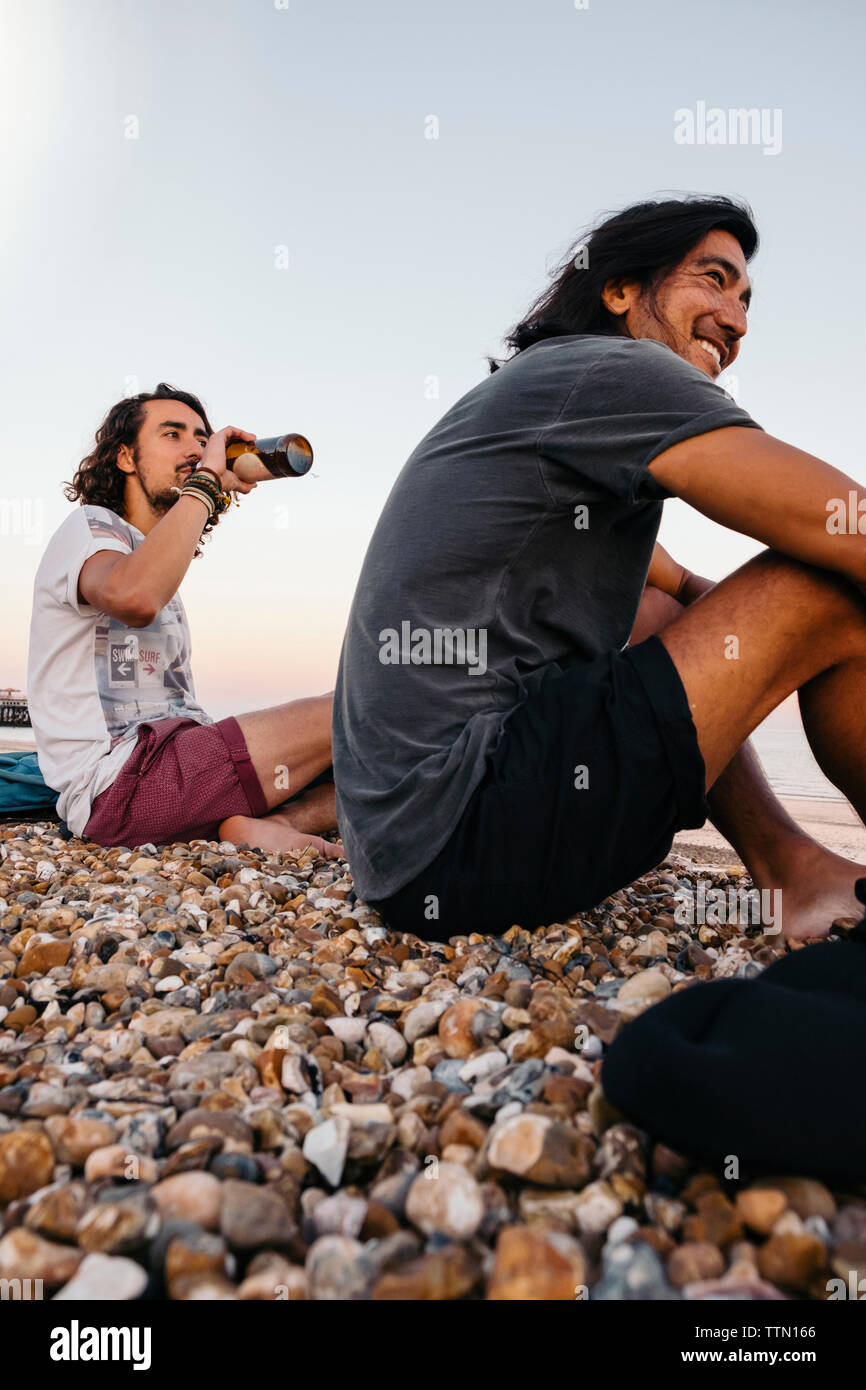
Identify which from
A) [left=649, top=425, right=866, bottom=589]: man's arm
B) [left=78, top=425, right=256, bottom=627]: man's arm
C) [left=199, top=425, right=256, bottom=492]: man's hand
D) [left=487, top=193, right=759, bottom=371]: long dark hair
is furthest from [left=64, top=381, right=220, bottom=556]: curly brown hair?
[left=649, top=425, right=866, bottom=589]: man's arm

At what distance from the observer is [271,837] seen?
10.2 feet

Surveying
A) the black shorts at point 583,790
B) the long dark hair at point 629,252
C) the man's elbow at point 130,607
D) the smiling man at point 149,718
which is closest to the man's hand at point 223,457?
the smiling man at point 149,718

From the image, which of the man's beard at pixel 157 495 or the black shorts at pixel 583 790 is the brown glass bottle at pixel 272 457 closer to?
the man's beard at pixel 157 495

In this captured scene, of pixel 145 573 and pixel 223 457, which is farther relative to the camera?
pixel 223 457

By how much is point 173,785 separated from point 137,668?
52cm

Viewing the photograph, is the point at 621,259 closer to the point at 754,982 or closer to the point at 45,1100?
the point at 754,982

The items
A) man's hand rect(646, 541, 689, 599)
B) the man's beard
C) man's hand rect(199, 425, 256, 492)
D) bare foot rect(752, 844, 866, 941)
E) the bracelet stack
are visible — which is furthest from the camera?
the man's beard

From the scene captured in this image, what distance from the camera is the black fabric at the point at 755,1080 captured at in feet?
2.97

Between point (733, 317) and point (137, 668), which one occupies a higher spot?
point (733, 317)

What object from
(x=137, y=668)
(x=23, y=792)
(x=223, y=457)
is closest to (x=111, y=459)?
(x=223, y=457)

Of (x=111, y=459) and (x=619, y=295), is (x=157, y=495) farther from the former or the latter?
Result: (x=619, y=295)

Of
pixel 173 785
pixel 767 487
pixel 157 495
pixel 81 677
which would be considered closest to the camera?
pixel 767 487

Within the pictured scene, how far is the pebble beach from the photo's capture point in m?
0.85

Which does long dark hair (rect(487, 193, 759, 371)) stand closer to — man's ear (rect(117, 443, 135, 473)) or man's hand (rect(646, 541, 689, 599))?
man's hand (rect(646, 541, 689, 599))
